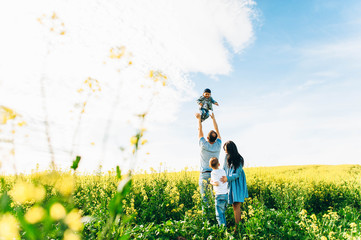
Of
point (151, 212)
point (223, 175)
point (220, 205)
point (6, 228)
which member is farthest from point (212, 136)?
point (6, 228)

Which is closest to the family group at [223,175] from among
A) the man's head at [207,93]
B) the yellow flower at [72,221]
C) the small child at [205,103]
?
the small child at [205,103]

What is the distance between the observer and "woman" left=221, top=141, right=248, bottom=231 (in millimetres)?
4547

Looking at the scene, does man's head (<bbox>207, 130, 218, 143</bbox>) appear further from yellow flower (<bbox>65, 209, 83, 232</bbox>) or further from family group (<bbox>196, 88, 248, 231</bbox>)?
yellow flower (<bbox>65, 209, 83, 232</bbox>)

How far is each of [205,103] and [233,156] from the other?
2.03m

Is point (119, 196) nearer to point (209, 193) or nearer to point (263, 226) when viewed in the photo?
point (263, 226)

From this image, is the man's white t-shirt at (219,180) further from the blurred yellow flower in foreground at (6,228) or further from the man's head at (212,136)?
the blurred yellow flower in foreground at (6,228)

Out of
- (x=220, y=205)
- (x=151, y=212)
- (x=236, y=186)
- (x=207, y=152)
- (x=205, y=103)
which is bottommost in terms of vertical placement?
(x=151, y=212)

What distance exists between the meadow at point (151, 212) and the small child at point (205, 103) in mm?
2027

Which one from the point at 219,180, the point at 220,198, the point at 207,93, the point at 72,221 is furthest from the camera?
the point at 207,93

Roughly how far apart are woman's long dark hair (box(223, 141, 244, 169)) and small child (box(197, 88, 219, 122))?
4.96ft

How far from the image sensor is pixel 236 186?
4648 millimetres

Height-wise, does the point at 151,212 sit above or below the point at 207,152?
below

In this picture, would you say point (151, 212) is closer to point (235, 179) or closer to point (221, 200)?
point (221, 200)

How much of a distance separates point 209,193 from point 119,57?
3531mm
